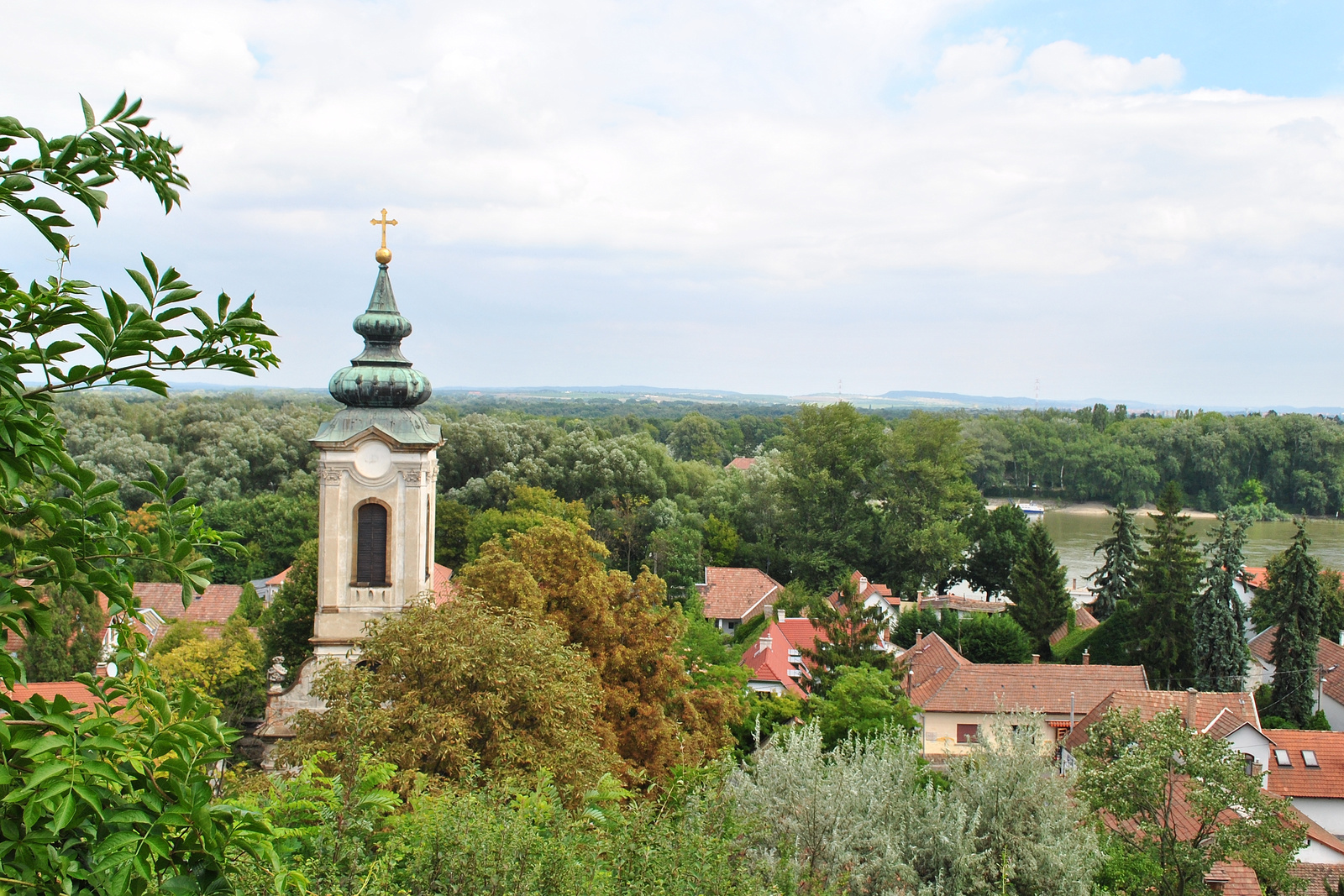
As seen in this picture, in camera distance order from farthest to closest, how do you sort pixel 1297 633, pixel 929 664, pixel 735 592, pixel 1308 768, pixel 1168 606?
pixel 735 592 → pixel 1168 606 → pixel 929 664 → pixel 1297 633 → pixel 1308 768

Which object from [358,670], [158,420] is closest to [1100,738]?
[358,670]

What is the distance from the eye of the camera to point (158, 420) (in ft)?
194

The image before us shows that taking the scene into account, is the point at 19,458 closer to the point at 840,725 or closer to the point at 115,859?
the point at 115,859

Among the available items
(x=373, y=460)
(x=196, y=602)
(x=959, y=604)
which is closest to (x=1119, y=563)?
(x=959, y=604)

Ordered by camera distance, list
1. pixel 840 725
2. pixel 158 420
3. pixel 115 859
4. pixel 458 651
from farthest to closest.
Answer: pixel 158 420
pixel 840 725
pixel 458 651
pixel 115 859

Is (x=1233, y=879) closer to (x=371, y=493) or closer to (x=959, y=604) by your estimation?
(x=371, y=493)

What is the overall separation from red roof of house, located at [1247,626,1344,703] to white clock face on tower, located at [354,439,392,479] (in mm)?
27489

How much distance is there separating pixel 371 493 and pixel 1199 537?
65.6m

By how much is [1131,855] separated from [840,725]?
7453 millimetres

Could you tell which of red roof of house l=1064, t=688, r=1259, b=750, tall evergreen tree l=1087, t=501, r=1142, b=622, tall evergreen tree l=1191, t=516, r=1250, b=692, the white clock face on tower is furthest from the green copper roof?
tall evergreen tree l=1087, t=501, r=1142, b=622

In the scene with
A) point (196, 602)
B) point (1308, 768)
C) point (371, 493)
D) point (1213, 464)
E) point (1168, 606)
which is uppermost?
point (371, 493)

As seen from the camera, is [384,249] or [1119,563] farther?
[1119,563]

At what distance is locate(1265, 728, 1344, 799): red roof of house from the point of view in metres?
21.2

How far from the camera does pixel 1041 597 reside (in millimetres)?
36031
